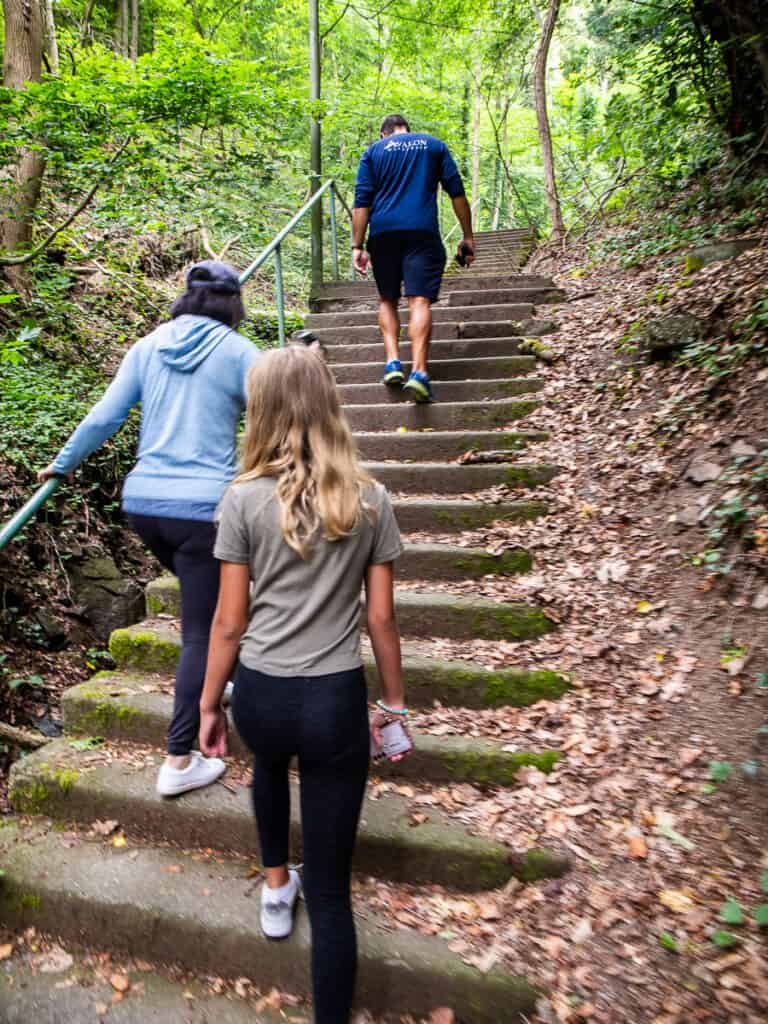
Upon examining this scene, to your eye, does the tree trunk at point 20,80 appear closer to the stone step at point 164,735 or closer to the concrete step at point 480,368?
the concrete step at point 480,368

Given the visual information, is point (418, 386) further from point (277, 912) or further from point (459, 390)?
point (277, 912)

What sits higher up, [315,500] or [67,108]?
[67,108]

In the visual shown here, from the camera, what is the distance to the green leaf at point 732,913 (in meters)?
1.77

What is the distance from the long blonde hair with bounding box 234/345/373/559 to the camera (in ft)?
4.71

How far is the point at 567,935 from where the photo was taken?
188 cm

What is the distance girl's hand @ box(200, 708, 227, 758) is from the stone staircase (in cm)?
67

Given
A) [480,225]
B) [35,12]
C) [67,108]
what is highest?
[480,225]

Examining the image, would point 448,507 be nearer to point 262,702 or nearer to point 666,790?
point 666,790

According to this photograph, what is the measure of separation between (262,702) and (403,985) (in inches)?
43.4

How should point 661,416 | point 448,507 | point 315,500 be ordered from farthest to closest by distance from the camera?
point 661,416
point 448,507
point 315,500

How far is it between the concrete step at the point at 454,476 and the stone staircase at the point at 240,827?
0.22 meters

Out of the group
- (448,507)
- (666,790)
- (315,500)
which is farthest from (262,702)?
(448,507)

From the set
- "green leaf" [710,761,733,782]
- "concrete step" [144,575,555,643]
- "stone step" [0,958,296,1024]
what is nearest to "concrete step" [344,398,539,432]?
"concrete step" [144,575,555,643]

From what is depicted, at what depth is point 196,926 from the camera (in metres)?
2.02
